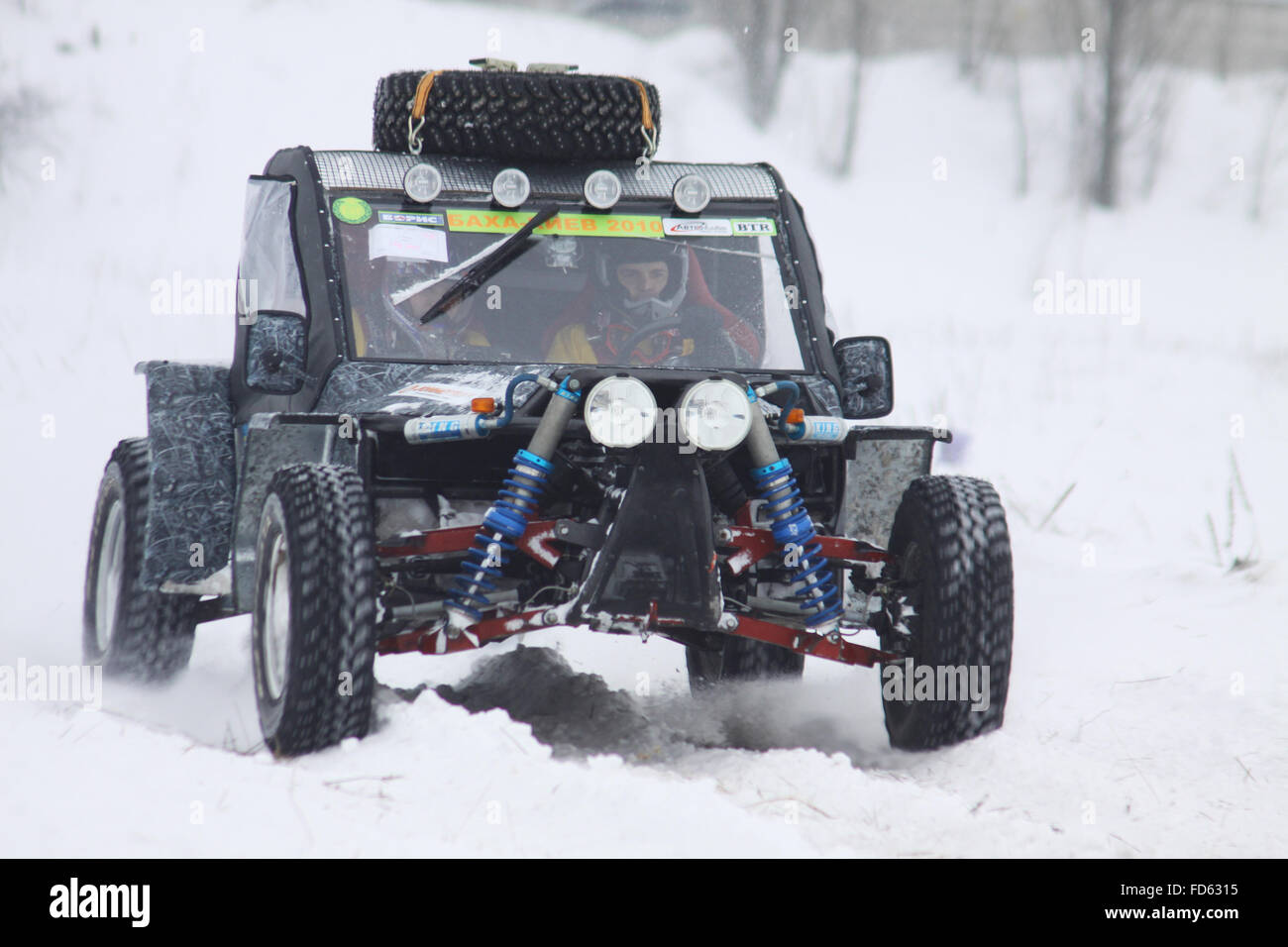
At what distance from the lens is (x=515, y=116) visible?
5.83 m

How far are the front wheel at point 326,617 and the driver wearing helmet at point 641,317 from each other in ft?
4.26

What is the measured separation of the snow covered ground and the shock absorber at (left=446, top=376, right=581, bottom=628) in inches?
12.7

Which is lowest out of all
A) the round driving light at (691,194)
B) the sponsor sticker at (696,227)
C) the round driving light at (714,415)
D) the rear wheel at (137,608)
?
the rear wheel at (137,608)

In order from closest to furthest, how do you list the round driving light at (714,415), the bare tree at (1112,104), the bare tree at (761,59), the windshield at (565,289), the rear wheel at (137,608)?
the round driving light at (714,415) < the windshield at (565,289) < the rear wheel at (137,608) < the bare tree at (1112,104) < the bare tree at (761,59)

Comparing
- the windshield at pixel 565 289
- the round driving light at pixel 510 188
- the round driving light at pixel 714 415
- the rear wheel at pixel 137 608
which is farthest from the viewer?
the rear wheel at pixel 137 608

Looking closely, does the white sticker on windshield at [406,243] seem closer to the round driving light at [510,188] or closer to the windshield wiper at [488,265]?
the windshield wiper at [488,265]

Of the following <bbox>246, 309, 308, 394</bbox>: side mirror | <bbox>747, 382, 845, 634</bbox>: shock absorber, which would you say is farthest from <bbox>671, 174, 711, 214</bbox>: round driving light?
<bbox>246, 309, 308, 394</bbox>: side mirror

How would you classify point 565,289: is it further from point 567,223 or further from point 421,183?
point 421,183

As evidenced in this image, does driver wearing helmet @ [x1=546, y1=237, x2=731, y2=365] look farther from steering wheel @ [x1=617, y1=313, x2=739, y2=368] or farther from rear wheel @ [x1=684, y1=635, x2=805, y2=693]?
rear wheel @ [x1=684, y1=635, x2=805, y2=693]

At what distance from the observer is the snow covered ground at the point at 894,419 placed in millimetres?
3809

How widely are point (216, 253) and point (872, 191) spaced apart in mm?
10385

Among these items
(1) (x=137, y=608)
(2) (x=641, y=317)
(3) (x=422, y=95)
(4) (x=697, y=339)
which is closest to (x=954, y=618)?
(4) (x=697, y=339)

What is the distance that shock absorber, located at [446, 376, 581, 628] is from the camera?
4.39 metres

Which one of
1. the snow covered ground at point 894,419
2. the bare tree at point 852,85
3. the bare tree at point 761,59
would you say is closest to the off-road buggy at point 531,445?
the snow covered ground at point 894,419
